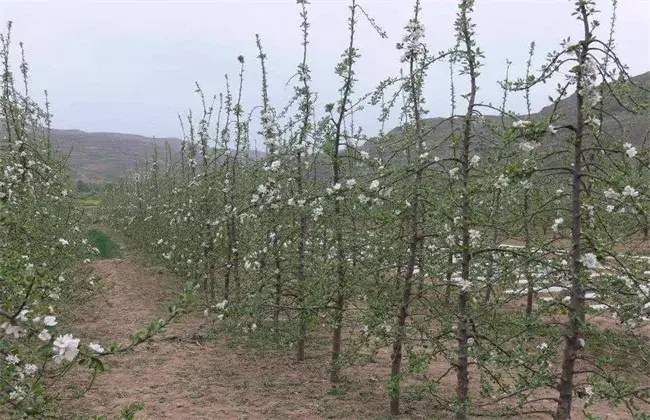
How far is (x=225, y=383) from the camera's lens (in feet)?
29.1

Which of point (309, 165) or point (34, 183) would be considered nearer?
point (309, 165)

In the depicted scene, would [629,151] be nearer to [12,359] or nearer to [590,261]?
[590,261]

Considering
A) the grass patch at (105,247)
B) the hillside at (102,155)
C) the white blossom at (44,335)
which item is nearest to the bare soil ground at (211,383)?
the white blossom at (44,335)

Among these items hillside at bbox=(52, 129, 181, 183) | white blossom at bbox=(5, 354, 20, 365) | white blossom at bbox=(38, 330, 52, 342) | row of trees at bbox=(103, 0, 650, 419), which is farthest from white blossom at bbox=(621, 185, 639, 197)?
hillside at bbox=(52, 129, 181, 183)

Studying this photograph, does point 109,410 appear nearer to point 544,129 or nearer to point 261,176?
point 261,176

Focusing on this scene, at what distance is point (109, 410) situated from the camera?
7699 millimetres

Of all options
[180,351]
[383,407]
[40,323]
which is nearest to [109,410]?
[180,351]

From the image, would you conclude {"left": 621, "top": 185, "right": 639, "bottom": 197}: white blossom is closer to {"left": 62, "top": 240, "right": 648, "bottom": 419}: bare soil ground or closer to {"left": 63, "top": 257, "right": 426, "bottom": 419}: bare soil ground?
{"left": 62, "top": 240, "right": 648, "bottom": 419}: bare soil ground

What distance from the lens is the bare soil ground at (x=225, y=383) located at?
7.62 m

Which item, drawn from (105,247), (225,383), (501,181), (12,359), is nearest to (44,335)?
(12,359)

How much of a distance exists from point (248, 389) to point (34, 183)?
17.6 ft

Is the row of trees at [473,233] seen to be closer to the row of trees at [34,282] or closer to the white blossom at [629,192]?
the white blossom at [629,192]

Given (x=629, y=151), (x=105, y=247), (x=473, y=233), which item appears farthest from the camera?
(x=105, y=247)

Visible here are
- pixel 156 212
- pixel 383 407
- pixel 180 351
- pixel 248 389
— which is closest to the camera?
pixel 383 407
